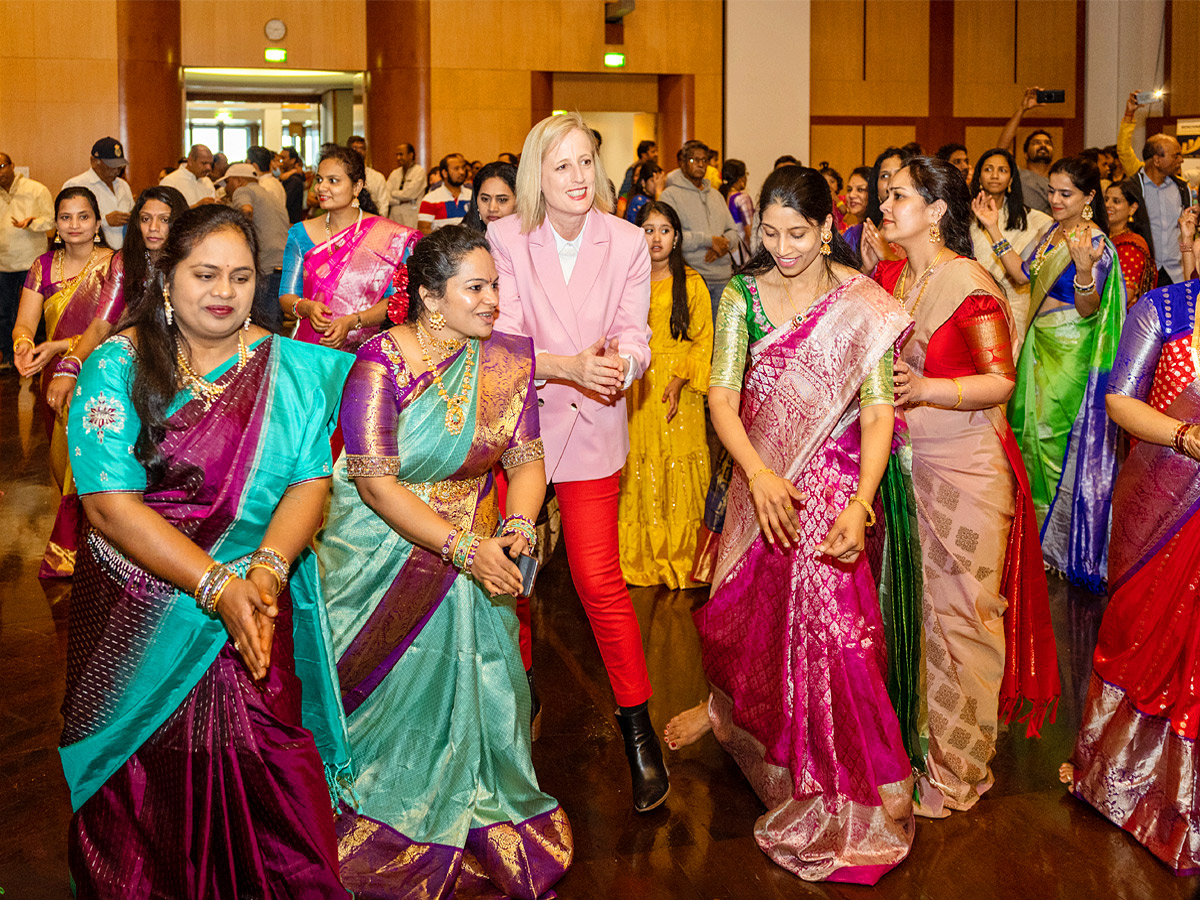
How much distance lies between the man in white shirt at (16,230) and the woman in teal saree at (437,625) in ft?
28.6

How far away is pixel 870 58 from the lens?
563 inches

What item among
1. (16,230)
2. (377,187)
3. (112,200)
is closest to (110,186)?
(112,200)

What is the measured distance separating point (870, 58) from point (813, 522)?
13.0m

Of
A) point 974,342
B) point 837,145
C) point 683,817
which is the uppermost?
point 837,145

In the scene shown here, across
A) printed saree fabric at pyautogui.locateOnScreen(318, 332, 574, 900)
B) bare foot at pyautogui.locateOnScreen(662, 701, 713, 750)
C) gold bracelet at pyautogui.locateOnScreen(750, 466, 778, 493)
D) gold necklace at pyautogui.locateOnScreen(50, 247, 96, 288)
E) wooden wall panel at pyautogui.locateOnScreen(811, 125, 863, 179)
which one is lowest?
bare foot at pyautogui.locateOnScreen(662, 701, 713, 750)

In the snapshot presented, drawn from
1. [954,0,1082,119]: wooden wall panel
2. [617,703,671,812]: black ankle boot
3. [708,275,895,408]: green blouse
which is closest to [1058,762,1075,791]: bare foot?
[617,703,671,812]: black ankle boot

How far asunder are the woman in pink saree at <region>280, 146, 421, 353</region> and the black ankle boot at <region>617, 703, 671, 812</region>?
74.4 inches

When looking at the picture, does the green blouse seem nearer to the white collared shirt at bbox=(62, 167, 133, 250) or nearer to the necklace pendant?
the necklace pendant

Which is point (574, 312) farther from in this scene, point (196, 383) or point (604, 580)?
point (196, 383)

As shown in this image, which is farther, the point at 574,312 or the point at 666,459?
the point at 666,459

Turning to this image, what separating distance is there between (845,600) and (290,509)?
3.91 feet

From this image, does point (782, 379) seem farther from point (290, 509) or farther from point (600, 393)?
point (290, 509)

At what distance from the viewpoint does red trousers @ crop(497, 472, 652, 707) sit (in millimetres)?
2740

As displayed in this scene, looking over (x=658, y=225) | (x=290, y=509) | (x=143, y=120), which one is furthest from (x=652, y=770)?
(x=143, y=120)
